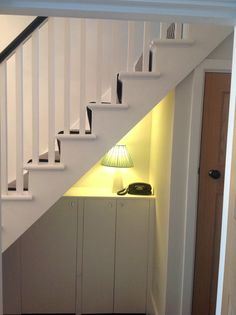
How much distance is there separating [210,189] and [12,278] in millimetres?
1794

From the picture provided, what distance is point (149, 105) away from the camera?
2.46 m

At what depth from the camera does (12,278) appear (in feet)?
10.5

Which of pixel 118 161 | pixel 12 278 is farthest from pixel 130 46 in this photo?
pixel 12 278

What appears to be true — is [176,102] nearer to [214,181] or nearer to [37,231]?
[214,181]

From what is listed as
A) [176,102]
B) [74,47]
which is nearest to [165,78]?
[176,102]

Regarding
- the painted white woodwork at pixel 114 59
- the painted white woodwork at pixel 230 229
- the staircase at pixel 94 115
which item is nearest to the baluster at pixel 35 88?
the staircase at pixel 94 115

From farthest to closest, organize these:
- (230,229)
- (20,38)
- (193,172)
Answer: (193,172) < (20,38) < (230,229)

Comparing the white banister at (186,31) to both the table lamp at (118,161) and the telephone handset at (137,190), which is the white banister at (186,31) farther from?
the telephone handset at (137,190)

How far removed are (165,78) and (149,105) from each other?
0.65 ft

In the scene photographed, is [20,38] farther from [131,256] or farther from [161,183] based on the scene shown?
[131,256]

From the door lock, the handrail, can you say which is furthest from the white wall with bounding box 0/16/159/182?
the door lock

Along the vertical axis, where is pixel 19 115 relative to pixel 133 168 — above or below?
above

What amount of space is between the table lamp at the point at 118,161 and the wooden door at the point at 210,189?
0.77m

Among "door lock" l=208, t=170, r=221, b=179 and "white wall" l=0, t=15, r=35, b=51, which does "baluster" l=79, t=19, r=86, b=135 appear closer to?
"door lock" l=208, t=170, r=221, b=179
